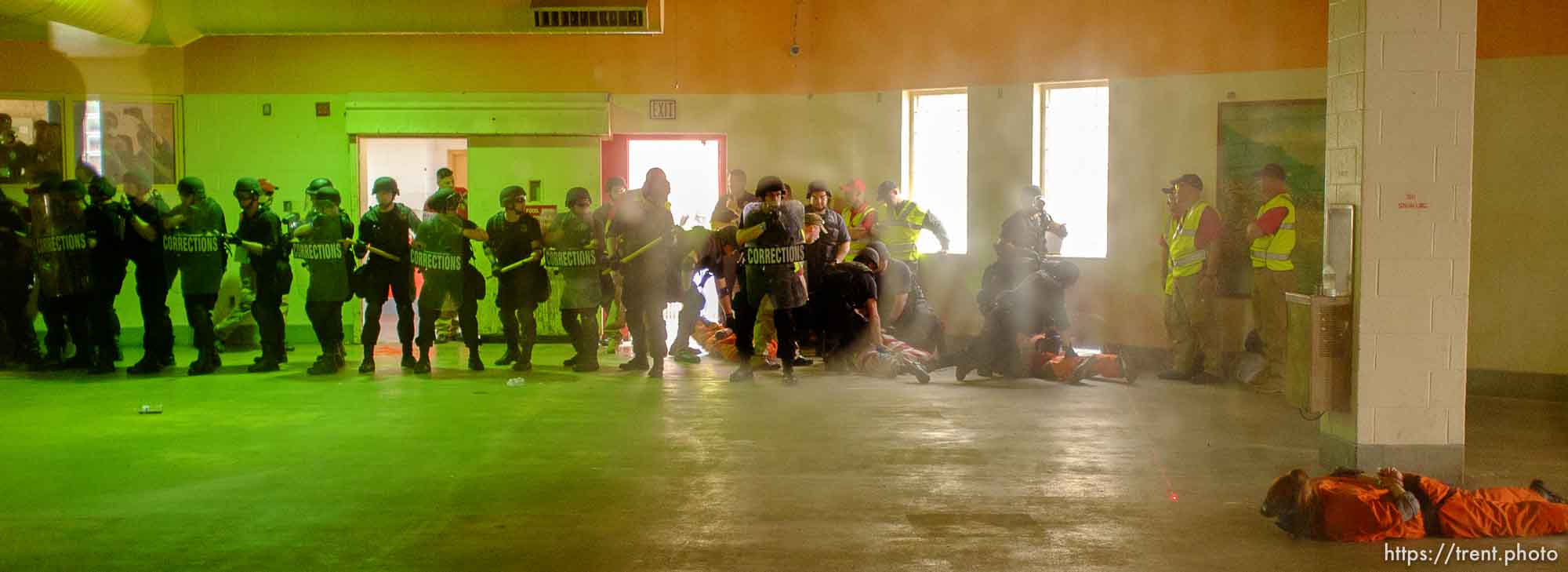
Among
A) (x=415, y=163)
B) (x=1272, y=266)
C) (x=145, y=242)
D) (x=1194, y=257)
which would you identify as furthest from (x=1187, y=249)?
(x=415, y=163)

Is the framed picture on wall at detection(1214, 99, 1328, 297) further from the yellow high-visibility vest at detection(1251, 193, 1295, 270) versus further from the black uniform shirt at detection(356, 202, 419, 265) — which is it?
the black uniform shirt at detection(356, 202, 419, 265)

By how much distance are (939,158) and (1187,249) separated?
354cm

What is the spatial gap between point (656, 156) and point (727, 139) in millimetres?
1033

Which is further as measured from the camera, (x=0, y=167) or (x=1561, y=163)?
(x=0, y=167)

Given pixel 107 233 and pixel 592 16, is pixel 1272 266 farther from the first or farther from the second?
pixel 107 233

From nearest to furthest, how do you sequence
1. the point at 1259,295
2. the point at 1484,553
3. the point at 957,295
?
the point at 1484,553 < the point at 1259,295 < the point at 957,295

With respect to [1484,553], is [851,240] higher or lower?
higher

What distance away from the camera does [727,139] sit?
15.4 m

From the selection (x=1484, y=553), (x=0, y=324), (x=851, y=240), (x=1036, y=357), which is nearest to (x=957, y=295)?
(x=851, y=240)

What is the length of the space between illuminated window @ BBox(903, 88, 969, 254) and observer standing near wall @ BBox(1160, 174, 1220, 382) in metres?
2.75

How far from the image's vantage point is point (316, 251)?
12477mm

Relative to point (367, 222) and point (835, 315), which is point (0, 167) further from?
point (835, 315)

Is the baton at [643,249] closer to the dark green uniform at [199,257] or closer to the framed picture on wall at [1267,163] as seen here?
Result: the dark green uniform at [199,257]

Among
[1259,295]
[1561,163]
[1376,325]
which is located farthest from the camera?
[1259,295]
